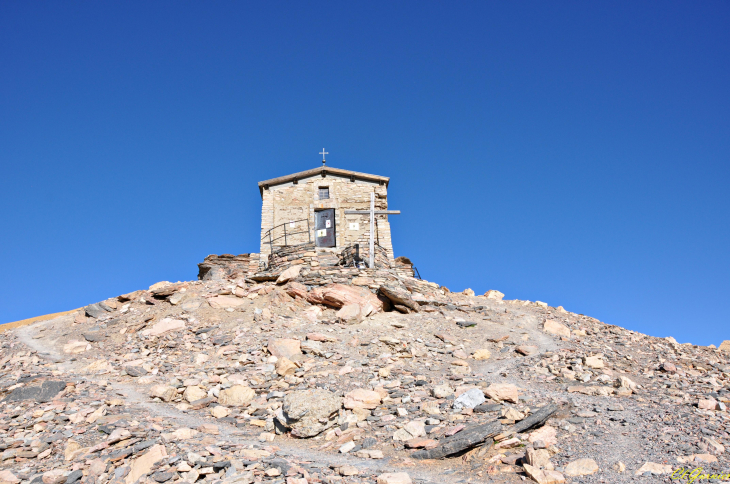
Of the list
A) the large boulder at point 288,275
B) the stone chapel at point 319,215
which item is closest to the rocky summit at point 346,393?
the large boulder at point 288,275

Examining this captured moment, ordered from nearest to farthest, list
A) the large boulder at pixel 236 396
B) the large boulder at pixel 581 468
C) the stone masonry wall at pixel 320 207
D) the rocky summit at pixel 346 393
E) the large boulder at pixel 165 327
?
the large boulder at pixel 581 468 → the rocky summit at pixel 346 393 → the large boulder at pixel 236 396 → the large boulder at pixel 165 327 → the stone masonry wall at pixel 320 207

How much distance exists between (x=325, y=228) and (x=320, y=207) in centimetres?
123

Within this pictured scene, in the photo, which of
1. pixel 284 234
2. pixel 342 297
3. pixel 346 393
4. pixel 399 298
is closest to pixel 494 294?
pixel 399 298

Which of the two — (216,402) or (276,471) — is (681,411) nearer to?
(276,471)

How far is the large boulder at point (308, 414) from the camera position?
8406 millimetres

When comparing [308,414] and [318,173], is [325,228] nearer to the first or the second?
[318,173]

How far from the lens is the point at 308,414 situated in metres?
8.52

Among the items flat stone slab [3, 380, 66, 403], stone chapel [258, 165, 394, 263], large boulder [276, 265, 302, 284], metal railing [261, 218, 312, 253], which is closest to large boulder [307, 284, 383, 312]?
large boulder [276, 265, 302, 284]

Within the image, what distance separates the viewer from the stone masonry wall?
2372 centimetres

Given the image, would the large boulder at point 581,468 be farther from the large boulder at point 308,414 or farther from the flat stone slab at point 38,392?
the flat stone slab at point 38,392

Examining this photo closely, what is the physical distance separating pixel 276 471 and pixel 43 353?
11.9m

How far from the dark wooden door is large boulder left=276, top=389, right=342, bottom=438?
1508 centimetres

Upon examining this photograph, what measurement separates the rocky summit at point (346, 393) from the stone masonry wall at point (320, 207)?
6325 millimetres

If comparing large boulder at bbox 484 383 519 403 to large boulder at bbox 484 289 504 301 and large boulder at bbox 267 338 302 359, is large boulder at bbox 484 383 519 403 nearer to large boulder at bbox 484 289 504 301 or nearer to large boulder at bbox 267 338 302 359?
large boulder at bbox 267 338 302 359
